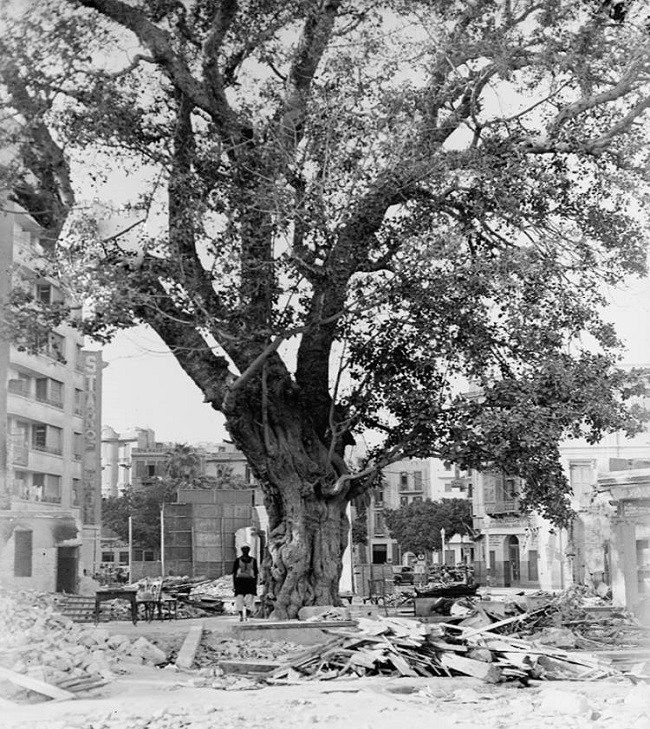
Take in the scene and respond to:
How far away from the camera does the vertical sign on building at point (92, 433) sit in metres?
19.9

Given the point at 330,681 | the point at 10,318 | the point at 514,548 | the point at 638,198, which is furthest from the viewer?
the point at 514,548

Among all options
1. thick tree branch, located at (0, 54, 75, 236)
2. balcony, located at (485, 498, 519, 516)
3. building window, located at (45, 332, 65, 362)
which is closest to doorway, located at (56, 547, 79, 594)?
building window, located at (45, 332, 65, 362)

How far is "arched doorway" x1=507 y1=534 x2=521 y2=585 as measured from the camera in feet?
185

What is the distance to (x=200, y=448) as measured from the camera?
68.8 meters

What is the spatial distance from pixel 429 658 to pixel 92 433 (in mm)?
13027

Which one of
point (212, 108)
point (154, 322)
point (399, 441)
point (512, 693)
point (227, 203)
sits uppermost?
point (212, 108)

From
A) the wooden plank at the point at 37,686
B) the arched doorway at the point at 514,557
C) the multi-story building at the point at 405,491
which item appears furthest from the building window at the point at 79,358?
the multi-story building at the point at 405,491

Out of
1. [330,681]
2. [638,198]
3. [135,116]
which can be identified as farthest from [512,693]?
[135,116]

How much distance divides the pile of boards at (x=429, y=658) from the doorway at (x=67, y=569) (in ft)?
35.9

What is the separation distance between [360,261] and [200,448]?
Answer: 2159 inches

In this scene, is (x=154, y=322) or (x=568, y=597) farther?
(x=568, y=597)

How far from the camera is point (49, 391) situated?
16.2 metres

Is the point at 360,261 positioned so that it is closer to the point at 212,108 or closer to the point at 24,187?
the point at 212,108

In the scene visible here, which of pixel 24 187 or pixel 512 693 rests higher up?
pixel 24 187
